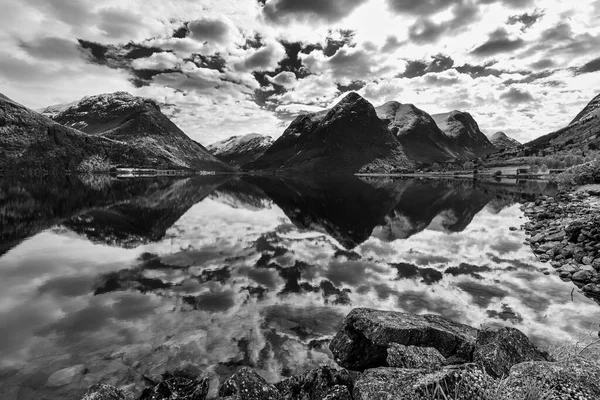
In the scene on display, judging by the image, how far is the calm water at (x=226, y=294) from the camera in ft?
48.2

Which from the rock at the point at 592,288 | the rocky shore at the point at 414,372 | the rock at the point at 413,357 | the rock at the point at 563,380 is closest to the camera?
the rock at the point at 563,380

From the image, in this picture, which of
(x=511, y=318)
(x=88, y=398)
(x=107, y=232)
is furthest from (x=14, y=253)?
(x=511, y=318)

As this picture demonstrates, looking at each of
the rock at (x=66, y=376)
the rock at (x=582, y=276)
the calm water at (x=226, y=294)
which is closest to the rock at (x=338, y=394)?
the calm water at (x=226, y=294)

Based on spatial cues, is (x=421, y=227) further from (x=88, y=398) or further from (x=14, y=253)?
(x=14, y=253)

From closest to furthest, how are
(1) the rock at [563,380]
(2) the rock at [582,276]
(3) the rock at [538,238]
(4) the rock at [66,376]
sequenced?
1. (1) the rock at [563,380]
2. (4) the rock at [66,376]
3. (2) the rock at [582,276]
4. (3) the rock at [538,238]

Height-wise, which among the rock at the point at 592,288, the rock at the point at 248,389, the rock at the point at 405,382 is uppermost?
the rock at the point at 405,382

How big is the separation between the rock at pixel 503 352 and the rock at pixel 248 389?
7.00 metres

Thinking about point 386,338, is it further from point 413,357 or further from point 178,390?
point 178,390

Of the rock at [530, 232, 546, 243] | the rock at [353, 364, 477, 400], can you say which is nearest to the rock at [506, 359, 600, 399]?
the rock at [353, 364, 477, 400]

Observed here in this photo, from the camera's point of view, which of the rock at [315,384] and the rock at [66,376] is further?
the rock at [66,376]

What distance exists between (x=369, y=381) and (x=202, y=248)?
29931 mm

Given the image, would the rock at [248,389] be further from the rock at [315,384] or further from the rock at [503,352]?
the rock at [503,352]

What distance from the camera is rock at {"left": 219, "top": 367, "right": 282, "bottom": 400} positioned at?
1048cm

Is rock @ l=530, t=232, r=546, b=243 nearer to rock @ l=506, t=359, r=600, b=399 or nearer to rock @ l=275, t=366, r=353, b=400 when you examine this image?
rock @ l=275, t=366, r=353, b=400
